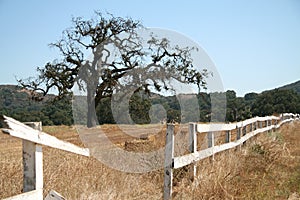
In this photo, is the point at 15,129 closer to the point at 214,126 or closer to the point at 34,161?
the point at 34,161

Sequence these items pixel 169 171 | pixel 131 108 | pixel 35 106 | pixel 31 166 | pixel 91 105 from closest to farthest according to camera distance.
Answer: pixel 31 166 → pixel 169 171 → pixel 131 108 → pixel 91 105 → pixel 35 106

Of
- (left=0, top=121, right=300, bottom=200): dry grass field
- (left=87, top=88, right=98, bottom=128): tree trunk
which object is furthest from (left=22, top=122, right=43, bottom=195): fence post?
(left=87, top=88, right=98, bottom=128): tree trunk

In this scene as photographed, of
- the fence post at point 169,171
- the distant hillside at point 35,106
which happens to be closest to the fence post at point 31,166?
the fence post at point 169,171

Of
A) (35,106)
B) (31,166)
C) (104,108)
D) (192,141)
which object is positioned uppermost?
(31,166)

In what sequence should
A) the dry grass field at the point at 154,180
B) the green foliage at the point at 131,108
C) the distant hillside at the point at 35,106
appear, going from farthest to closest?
the distant hillside at the point at 35,106, the green foliage at the point at 131,108, the dry grass field at the point at 154,180

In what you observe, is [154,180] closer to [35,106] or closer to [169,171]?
[169,171]

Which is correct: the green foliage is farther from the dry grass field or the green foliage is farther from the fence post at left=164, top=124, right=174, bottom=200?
the fence post at left=164, top=124, right=174, bottom=200

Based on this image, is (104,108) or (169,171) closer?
(169,171)

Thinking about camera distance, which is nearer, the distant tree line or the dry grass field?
the dry grass field

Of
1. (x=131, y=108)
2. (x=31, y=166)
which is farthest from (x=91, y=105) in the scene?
(x=31, y=166)

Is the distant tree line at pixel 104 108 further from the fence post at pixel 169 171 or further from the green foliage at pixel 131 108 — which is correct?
the fence post at pixel 169 171

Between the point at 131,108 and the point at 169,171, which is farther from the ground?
the point at 131,108

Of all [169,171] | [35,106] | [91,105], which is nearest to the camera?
[169,171]

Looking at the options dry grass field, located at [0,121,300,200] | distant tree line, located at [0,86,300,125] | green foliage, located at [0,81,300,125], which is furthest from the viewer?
distant tree line, located at [0,86,300,125]
